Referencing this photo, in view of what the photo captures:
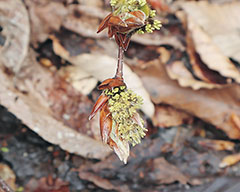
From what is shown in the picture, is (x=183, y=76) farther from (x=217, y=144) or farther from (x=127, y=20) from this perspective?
(x=127, y=20)

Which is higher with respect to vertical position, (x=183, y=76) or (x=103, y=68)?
(x=103, y=68)

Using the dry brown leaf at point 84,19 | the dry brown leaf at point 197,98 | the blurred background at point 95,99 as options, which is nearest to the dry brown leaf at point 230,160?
the blurred background at point 95,99

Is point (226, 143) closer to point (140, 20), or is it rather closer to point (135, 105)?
point (135, 105)

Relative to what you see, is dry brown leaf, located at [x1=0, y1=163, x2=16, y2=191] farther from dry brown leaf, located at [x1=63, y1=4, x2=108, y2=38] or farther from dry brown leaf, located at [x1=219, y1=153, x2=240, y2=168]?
dry brown leaf, located at [x1=219, y1=153, x2=240, y2=168]

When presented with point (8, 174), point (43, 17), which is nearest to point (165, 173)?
point (8, 174)

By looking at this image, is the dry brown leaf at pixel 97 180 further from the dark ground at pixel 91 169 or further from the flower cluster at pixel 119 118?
the flower cluster at pixel 119 118

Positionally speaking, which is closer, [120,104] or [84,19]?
[120,104]
